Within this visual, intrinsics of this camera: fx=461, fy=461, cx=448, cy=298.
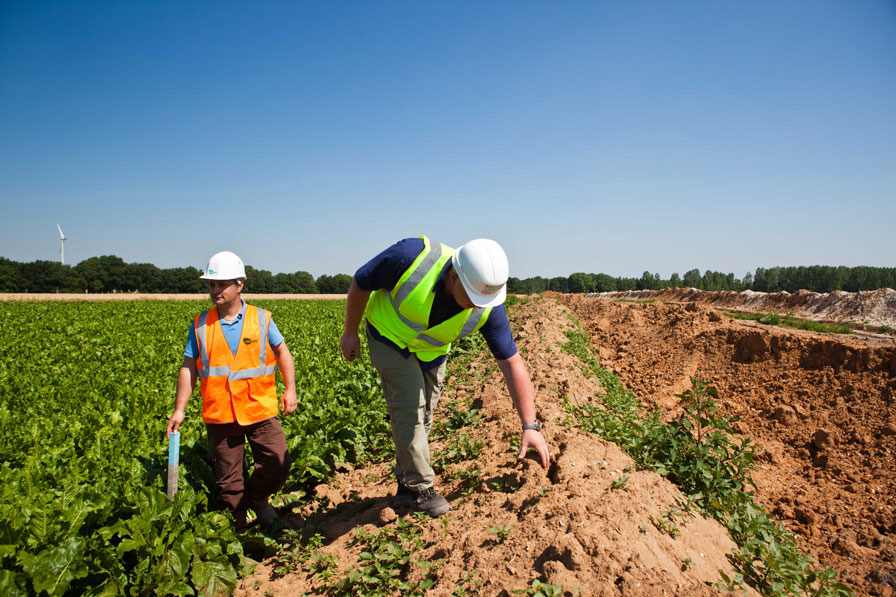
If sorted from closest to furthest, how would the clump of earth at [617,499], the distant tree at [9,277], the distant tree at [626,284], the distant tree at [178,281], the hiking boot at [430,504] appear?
1. the clump of earth at [617,499]
2. the hiking boot at [430,504]
3. the distant tree at [9,277]
4. the distant tree at [178,281]
5. the distant tree at [626,284]

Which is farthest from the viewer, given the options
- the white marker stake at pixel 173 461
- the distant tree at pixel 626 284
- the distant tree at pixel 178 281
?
the distant tree at pixel 626 284

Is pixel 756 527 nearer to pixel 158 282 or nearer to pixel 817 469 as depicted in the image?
pixel 817 469

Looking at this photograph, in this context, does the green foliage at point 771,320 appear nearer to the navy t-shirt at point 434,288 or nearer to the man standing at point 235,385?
the navy t-shirt at point 434,288

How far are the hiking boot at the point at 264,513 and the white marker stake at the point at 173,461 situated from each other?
2.22 ft

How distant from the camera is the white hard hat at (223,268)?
3.25 meters

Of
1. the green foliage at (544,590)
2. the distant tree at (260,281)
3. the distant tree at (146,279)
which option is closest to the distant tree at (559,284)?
the distant tree at (260,281)

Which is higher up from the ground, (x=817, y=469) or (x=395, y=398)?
(x=395, y=398)

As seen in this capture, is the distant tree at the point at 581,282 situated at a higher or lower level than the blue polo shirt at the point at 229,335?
higher

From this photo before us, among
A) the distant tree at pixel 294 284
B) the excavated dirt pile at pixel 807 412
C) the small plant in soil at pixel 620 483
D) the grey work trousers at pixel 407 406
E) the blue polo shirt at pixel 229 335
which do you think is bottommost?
the excavated dirt pile at pixel 807 412

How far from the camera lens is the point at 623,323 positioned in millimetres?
15789

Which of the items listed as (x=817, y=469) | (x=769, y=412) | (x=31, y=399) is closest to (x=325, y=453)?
(x=31, y=399)

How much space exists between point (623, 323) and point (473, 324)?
46.5 feet

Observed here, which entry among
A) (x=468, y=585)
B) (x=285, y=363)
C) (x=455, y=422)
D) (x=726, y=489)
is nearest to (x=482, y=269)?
(x=468, y=585)

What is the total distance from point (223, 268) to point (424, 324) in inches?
60.6
